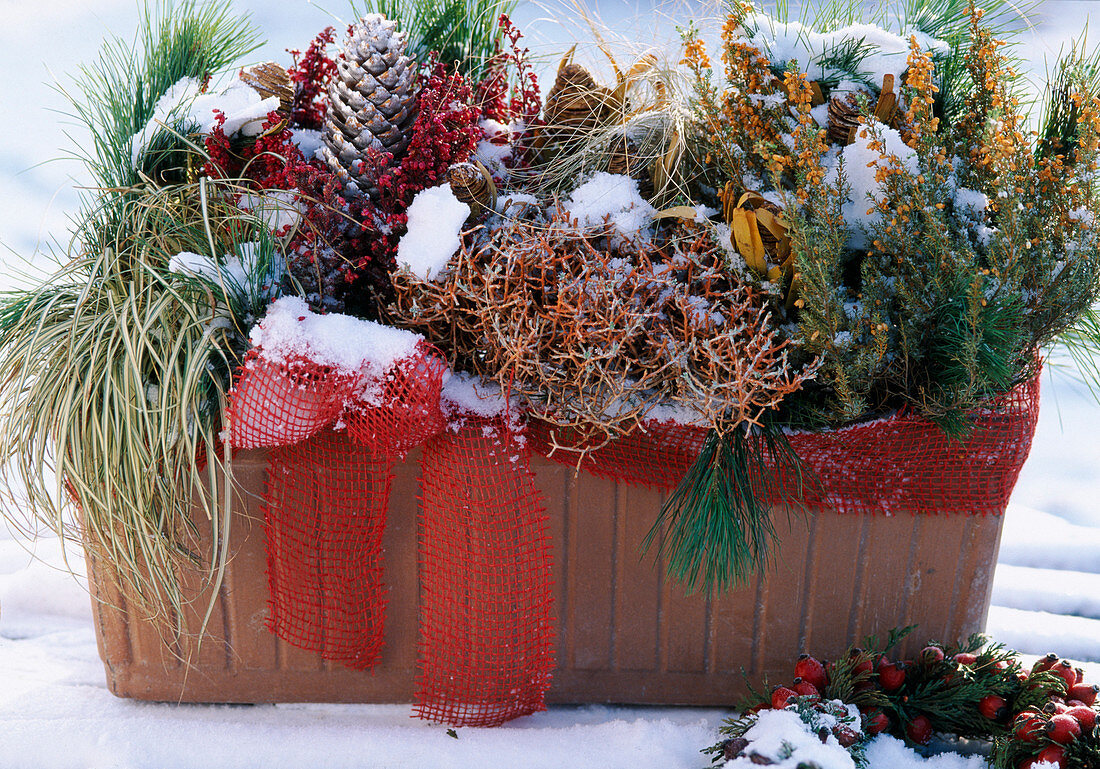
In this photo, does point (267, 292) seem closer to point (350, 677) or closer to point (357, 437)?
point (357, 437)

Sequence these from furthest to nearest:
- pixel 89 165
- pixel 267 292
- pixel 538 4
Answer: pixel 538 4
pixel 89 165
pixel 267 292

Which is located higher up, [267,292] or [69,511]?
[267,292]

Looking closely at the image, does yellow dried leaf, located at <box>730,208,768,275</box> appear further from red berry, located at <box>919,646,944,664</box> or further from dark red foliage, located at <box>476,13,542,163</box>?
red berry, located at <box>919,646,944,664</box>

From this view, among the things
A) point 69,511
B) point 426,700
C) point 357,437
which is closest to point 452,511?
point 357,437

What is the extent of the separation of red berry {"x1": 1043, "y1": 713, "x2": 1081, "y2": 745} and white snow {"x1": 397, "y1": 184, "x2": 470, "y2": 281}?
0.80m

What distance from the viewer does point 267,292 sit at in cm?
90

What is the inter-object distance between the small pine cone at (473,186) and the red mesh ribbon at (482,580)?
25 centimetres

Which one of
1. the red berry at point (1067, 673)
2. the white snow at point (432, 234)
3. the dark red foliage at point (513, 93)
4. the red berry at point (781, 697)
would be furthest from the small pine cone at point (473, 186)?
the red berry at point (1067, 673)

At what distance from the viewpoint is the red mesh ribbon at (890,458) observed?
36.2 inches

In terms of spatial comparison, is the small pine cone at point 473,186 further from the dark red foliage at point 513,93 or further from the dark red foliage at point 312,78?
the dark red foliage at point 312,78

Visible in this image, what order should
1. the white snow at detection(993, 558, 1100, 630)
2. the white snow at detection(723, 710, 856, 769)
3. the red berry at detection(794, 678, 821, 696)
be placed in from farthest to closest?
the white snow at detection(993, 558, 1100, 630), the red berry at detection(794, 678, 821, 696), the white snow at detection(723, 710, 856, 769)

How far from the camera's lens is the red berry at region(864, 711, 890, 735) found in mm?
887

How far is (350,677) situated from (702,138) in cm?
81

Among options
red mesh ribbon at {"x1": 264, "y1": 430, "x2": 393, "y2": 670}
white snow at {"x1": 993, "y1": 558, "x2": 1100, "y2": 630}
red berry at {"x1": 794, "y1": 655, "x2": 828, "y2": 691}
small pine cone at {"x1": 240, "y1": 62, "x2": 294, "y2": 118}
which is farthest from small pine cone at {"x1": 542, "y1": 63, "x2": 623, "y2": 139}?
white snow at {"x1": 993, "y1": 558, "x2": 1100, "y2": 630}
